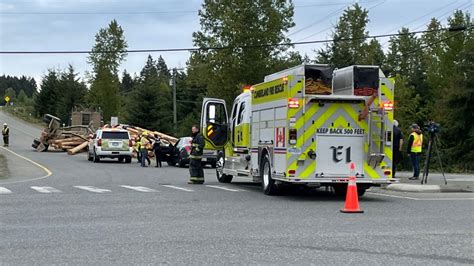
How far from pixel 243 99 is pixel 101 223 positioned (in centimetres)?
908

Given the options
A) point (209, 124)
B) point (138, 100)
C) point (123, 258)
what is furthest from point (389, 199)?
point (138, 100)

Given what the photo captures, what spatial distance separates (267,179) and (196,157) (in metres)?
3.96

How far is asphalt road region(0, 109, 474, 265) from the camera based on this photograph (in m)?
8.59

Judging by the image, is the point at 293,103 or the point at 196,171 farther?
the point at 196,171

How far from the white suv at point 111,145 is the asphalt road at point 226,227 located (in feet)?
59.2

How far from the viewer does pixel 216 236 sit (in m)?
10.2

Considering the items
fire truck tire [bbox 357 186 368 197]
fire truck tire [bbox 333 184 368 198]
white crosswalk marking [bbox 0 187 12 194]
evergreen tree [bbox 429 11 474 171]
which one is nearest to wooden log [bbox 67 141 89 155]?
evergreen tree [bbox 429 11 474 171]

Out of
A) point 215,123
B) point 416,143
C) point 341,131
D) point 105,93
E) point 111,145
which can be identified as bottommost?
point 111,145

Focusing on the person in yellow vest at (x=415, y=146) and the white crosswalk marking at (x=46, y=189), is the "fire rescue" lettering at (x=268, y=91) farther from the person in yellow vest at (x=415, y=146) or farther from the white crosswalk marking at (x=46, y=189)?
the person in yellow vest at (x=415, y=146)

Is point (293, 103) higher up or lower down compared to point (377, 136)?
higher up

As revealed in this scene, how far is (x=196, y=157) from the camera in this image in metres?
20.9

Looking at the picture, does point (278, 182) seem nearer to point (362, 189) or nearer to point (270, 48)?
point (362, 189)

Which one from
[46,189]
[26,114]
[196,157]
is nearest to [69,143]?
[196,157]

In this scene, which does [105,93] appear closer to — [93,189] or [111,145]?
[111,145]
